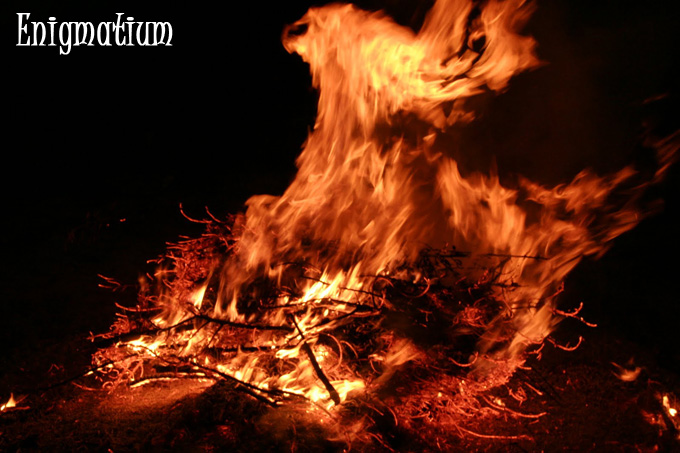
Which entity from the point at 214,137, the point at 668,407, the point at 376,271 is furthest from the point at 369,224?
the point at 214,137

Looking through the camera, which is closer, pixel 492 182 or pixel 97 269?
pixel 492 182

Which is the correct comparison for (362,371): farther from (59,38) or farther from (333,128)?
(59,38)

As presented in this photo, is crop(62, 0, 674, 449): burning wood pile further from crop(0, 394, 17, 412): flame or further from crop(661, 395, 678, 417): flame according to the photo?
crop(661, 395, 678, 417): flame

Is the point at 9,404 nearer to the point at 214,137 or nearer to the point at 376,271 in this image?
the point at 376,271

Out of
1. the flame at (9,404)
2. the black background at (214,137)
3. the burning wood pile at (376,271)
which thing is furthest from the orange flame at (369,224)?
the black background at (214,137)

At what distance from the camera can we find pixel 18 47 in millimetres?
10930

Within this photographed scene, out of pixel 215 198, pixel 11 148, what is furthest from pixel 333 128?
pixel 11 148

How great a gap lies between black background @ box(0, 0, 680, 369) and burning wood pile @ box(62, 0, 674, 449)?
1058 mm

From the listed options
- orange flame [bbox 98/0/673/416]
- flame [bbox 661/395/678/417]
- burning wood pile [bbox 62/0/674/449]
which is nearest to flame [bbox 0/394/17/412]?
burning wood pile [bbox 62/0/674/449]

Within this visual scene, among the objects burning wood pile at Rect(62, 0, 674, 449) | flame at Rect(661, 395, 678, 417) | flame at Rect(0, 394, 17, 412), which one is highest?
burning wood pile at Rect(62, 0, 674, 449)

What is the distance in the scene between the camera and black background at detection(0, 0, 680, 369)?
5.46 meters

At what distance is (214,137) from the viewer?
31.3 ft

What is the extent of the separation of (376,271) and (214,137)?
21.0 ft

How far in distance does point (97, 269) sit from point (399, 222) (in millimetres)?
3396
